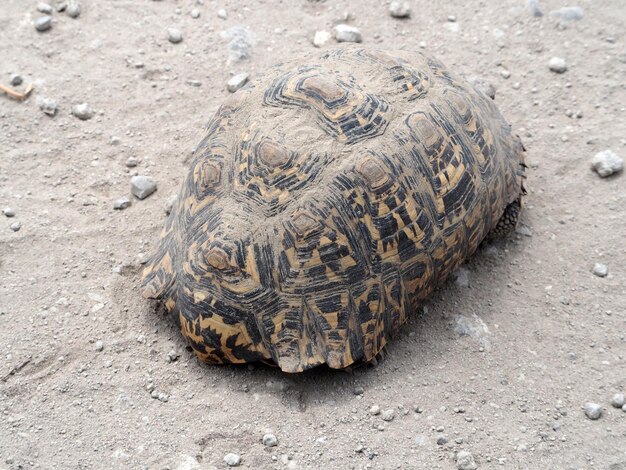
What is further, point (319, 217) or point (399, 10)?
point (399, 10)

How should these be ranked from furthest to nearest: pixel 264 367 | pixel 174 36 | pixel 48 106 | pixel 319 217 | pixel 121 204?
pixel 174 36
pixel 48 106
pixel 121 204
pixel 264 367
pixel 319 217

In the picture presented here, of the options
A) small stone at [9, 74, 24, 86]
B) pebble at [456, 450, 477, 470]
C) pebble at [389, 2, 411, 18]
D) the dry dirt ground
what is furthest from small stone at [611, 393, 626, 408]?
small stone at [9, 74, 24, 86]

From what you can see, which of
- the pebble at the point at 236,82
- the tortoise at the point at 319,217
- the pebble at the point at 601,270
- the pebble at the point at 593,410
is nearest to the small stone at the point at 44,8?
the pebble at the point at 236,82

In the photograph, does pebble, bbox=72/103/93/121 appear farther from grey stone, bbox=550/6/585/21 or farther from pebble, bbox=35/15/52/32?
grey stone, bbox=550/6/585/21

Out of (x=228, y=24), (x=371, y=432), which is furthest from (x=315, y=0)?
(x=371, y=432)

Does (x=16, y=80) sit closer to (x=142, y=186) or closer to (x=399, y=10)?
(x=142, y=186)

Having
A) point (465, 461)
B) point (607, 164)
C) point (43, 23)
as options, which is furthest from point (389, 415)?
point (43, 23)

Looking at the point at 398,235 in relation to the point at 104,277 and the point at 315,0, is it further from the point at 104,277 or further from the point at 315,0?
the point at 315,0
